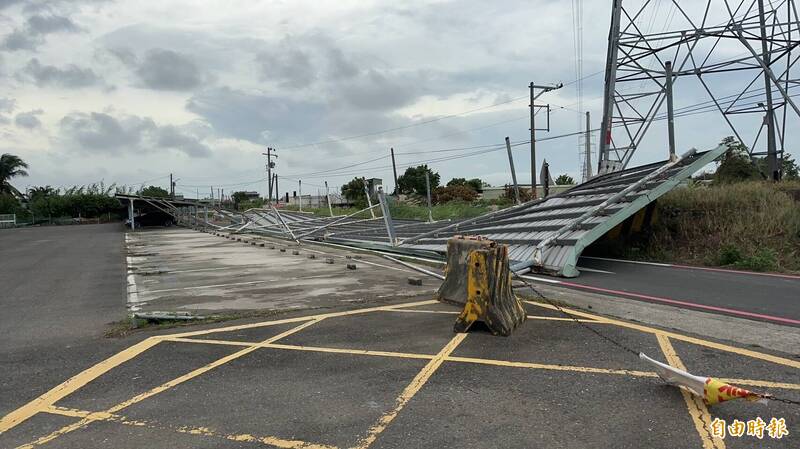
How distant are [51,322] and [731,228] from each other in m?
14.6

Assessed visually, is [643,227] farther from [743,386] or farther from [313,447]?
[313,447]

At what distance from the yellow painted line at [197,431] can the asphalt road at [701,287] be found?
6447mm

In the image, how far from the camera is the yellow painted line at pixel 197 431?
343 centimetres

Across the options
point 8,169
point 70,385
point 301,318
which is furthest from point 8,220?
point 70,385

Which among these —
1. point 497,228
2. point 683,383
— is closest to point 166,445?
point 683,383

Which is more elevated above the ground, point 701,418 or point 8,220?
point 8,220

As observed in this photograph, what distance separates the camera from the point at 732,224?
516 inches

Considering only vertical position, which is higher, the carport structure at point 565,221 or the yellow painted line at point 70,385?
the carport structure at point 565,221

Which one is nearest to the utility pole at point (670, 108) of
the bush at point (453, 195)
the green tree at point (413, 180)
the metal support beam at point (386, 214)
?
the metal support beam at point (386, 214)

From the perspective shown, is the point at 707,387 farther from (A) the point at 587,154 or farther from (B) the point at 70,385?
(A) the point at 587,154

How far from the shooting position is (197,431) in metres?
3.65

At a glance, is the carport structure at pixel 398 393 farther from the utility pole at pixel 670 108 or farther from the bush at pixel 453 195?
the bush at pixel 453 195

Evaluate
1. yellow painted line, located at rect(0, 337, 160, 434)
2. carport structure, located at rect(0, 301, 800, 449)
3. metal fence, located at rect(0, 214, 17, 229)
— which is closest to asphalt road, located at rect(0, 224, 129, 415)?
yellow painted line, located at rect(0, 337, 160, 434)

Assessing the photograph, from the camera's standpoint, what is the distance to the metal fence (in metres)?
57.7
